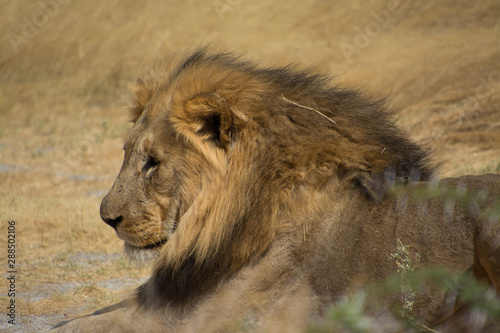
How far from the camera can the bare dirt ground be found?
6.14 meters

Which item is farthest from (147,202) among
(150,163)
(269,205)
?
(269,205)

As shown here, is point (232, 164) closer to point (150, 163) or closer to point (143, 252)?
point (150, 163)

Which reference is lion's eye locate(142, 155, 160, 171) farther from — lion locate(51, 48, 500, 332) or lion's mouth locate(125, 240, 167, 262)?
lion's mouth locate(125, 240, 167, 262)

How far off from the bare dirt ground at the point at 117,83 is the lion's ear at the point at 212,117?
154 centimetres

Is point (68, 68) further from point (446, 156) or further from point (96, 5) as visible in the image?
point (446, 156)

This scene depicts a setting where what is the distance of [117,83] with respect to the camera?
674 inches

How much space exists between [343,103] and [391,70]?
913 centimetres

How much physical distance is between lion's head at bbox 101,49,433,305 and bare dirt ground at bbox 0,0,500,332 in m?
1.11

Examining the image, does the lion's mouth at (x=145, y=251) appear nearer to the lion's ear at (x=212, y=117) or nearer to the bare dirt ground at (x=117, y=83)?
the lion's ear at (x=212, y=117)

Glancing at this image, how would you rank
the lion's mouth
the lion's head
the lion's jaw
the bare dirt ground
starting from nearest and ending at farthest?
the lion's head < the lion's jaw < the lion's mouth < the bare dirt ground

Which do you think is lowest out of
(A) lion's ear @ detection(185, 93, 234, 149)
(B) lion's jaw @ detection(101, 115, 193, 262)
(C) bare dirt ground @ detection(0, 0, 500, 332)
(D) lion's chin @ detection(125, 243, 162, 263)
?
(C) bare dirt ground @ detection(0, 0, 500, 332)

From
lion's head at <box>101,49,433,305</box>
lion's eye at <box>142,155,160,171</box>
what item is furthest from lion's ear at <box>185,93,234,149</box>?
lion's eye at <box>142,155,160,171</box>

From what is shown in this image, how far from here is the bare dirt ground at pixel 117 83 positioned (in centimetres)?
614

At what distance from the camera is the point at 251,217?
350 centimetres
